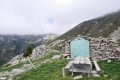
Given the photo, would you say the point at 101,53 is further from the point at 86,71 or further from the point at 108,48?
the point at 86,71

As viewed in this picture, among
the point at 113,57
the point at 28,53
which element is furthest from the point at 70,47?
the point at 28,53

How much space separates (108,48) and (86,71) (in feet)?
24.8

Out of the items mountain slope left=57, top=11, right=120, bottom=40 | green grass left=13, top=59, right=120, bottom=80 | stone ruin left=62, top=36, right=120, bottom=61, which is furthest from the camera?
mountain slope left=57, top=11, right=120, bottom=40

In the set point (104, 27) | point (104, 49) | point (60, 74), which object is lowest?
point (60, 74)

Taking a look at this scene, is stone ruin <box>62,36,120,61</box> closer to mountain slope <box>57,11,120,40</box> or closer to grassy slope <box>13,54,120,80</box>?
grassy slope <box>13,54,120,80</box>

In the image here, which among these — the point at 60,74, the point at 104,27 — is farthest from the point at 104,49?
the point at 104,27

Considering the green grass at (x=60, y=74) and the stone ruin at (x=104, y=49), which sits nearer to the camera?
the green grass at (x=60, y=74)

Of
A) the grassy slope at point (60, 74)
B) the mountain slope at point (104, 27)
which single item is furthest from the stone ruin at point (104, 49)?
the mountain slope at point (104, 27)

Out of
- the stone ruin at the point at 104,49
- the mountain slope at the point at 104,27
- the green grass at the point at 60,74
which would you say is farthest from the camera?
the mountain slope at the point at 104,27

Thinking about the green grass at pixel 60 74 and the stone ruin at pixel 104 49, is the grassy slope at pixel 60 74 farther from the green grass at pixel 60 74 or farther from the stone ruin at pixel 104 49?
the stone ruin at pixel 104 49

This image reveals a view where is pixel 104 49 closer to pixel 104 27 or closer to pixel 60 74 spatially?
pixel 60 74

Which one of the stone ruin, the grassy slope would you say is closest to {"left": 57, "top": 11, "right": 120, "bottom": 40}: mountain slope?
the stone ruin

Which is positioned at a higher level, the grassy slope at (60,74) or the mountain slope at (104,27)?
the mountain slope at (104,27)

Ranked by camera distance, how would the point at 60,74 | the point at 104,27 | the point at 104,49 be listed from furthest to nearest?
the point at 104,27 < the point at 104,49 < the point at 60,74
